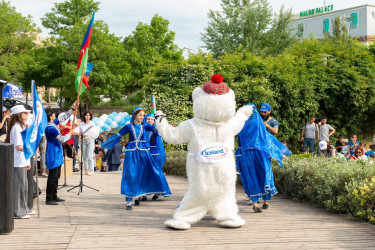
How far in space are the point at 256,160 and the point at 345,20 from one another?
4927 cm

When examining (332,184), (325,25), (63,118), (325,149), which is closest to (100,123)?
(63,118)

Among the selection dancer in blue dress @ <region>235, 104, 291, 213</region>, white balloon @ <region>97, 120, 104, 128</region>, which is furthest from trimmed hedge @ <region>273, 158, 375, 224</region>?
white balloon @ <region>97, 120, 104, 128</region>

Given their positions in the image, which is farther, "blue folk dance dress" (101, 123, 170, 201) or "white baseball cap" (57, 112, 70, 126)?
"white baseball cap" (57, 112, 70, 126)

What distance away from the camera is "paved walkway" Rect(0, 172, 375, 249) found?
17.9ft

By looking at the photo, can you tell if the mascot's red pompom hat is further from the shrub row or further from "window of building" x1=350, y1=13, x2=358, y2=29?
"window of building" x1=350, y1=13, x2=358, y2=29

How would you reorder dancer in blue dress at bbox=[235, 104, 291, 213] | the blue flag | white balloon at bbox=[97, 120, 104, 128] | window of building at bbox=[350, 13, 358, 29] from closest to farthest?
the blue flag < dancer in blue dress at bbox=[235, 104, 291, 213] < white balloon at bbox=[97, 120, 104, 128] < window of building at bbox=[350, 13, 358, 29]

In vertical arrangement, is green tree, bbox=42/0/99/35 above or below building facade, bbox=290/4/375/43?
below

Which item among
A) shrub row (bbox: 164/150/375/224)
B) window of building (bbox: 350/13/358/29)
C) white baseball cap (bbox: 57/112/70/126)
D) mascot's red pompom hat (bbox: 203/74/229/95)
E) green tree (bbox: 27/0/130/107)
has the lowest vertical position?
shrub row (bbox: 164/150/375/224)

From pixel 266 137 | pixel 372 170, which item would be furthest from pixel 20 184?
pixel 372 170

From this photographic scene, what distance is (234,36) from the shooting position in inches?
1282

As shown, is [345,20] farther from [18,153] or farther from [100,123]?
[18,153]

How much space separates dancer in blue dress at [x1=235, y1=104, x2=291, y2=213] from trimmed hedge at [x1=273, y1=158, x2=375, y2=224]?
0.86 meters

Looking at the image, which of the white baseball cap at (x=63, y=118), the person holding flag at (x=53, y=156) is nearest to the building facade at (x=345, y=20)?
the white baseball cap at (x=63, y=118)

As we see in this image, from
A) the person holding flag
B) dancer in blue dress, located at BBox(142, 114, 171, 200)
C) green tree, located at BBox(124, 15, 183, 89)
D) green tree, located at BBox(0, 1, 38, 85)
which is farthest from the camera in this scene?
green tree, located at BBox(124, 15, 183, 89)
